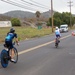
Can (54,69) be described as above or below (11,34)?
below

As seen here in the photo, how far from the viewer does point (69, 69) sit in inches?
462

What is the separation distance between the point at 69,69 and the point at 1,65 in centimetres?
297

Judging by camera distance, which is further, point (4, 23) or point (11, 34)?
point (4, 23)

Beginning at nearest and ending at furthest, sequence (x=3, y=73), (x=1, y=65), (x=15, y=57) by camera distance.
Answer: (x=3, y=73) → (x=1, y=65) → (x=15, y=57)

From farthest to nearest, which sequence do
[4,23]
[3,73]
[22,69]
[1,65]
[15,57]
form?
[4,23] → [15,57] → [1,65] → [22,69] → [3,73]

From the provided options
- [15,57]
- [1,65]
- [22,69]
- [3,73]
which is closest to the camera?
[3,73]

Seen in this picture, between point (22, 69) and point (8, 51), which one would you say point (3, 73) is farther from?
point (8, 51)

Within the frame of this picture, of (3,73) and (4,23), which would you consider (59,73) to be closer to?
(3,73)

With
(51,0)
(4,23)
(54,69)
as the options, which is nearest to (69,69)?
(54,69)

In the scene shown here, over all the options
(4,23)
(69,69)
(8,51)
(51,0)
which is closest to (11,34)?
(8,51)

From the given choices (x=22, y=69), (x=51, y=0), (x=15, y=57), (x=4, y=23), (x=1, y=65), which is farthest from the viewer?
(x=4, y=23)

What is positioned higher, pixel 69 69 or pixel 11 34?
pixel 11 34

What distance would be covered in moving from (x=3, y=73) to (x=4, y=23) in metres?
85.7

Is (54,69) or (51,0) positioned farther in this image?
(51,0)
